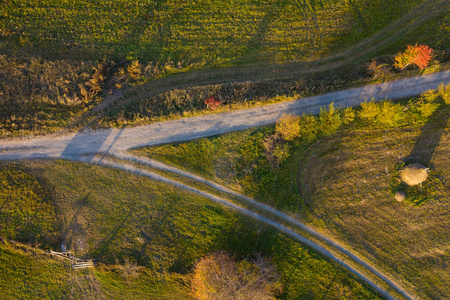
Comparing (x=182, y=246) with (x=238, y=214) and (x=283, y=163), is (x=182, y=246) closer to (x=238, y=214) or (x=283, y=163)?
(x=238, y=214)

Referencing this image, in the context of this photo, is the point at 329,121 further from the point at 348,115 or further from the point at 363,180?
the point at 363,180

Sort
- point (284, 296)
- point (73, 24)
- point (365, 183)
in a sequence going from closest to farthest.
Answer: point (284, 296), point (365, 183), point (73, 24)

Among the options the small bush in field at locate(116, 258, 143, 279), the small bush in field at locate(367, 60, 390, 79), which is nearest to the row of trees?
the small bush in field at locate(367, 60, 390, 79)

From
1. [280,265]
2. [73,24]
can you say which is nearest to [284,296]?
[280,265]

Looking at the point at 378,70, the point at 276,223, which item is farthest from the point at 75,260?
the point at 378,70

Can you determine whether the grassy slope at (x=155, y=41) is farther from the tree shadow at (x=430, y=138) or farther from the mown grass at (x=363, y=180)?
the tree shadow at (x=430, y=138)

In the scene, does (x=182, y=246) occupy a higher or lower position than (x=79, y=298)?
higher
